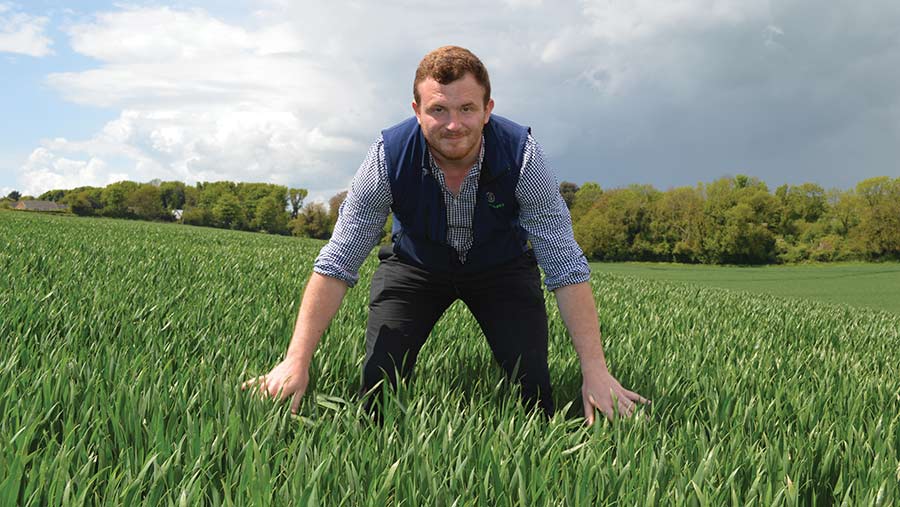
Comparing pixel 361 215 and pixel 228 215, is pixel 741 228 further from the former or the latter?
pixel 228 215

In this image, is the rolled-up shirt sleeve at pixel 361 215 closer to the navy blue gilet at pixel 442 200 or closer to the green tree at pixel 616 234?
the navy blue gilet at pixel 442 200

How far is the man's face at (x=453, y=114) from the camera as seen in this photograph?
2.58 m

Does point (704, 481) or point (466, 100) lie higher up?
point (466, 100)

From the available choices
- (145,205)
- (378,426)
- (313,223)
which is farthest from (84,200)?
(378,426)

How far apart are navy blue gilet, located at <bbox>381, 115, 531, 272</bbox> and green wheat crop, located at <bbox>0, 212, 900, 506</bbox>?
0.61 meters

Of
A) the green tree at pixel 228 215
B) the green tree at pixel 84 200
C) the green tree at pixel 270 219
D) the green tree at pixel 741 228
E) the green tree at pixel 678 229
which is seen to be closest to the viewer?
the green tree at pixel 741 228

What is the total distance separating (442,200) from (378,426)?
112cm

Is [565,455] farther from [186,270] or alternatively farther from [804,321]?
[804,321]

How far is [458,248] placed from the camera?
302cm

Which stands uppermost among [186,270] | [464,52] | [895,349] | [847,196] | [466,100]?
[847,196]

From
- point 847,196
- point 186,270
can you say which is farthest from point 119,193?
point 186,270

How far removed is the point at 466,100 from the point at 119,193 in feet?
428

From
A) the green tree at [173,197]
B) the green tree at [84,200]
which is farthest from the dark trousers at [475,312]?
the green tree at [173,197]

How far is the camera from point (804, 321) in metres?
8.09
